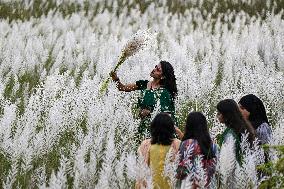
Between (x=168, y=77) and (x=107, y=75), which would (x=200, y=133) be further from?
(x=107, y=75)

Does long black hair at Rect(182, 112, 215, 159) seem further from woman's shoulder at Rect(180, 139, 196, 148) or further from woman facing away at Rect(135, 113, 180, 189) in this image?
woman facing away at Rect(135, 113, 180, 189)

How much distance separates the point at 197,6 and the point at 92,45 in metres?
6.83

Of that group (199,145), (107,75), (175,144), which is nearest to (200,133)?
(199,145)

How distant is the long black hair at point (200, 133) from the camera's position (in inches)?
153

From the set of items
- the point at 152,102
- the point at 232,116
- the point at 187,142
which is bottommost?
the point at 187,142

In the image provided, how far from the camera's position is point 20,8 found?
639 inches

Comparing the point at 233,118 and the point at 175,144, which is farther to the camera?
the point at 233,118

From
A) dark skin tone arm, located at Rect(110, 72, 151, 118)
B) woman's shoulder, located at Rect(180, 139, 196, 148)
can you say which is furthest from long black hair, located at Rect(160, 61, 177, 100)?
woman's shoulder, located at Rect(180, 139, 196, 148)

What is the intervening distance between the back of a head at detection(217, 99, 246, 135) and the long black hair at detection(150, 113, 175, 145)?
0.53 m

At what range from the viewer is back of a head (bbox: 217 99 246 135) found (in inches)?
169

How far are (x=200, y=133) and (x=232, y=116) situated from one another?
0.50 m

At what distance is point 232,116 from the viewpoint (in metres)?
4.31

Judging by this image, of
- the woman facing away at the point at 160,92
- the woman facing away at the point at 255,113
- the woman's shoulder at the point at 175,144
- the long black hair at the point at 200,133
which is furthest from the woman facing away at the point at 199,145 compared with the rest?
the woman facing away at the point at 160,92

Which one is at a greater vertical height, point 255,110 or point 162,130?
point 255,110
